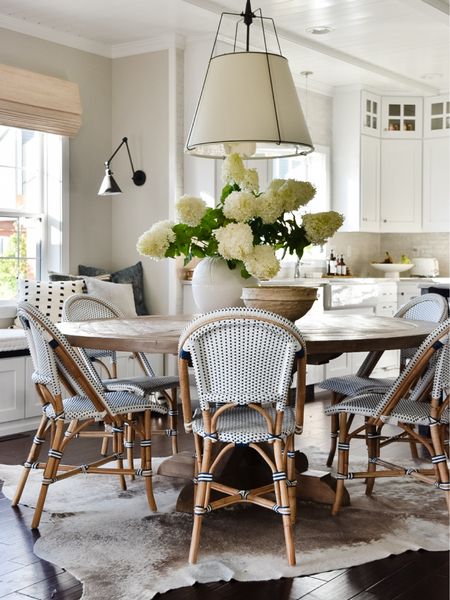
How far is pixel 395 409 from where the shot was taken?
133 inches

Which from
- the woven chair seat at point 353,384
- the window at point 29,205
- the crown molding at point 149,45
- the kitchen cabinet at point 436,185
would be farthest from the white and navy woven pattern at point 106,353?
the kitchen cabinet at point 436,185

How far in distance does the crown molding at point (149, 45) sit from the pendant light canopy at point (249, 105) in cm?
289

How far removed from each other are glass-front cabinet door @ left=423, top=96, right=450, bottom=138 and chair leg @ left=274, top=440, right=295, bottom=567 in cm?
606

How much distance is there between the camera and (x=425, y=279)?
26.9ft

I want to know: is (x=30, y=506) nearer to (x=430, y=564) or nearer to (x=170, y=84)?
(x=430, y=564)

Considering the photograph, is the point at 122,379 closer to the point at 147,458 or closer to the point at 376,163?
the point at 147,458

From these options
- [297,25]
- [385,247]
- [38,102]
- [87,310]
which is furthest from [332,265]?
[87,310]

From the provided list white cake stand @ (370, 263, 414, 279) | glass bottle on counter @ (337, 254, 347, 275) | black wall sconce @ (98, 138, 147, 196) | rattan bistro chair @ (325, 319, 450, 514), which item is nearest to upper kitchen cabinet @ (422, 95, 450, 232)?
white cake stand @ (370, 263, 414, 279)

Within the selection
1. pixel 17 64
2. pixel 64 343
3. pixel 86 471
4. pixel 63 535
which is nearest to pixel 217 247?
pixel 64 343

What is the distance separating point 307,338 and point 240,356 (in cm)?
39

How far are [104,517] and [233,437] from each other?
837 mm

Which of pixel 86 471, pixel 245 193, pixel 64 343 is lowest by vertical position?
pixel 86 471

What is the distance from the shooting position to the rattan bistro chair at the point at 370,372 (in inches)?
157

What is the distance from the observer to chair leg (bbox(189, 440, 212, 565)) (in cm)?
291
